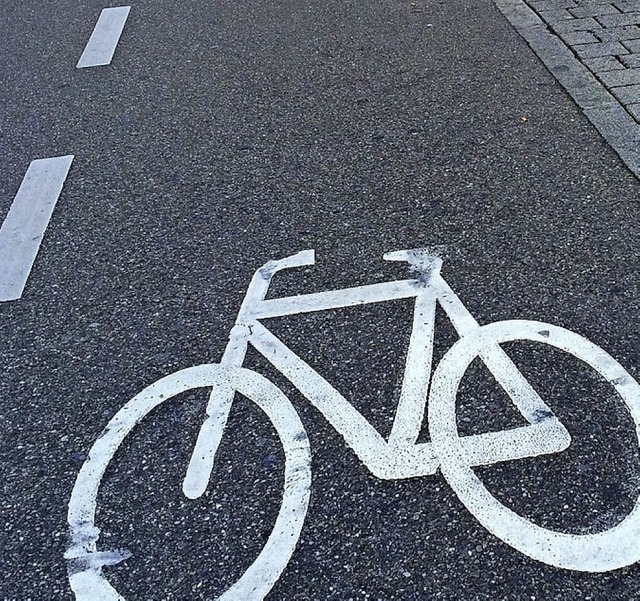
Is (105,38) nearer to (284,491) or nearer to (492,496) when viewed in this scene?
(284,491)

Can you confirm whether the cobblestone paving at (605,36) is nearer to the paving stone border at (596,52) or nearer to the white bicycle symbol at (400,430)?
the paving stone border at (596,52)

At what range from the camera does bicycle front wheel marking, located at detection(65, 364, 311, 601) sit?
258 centimetres

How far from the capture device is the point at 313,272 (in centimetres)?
398

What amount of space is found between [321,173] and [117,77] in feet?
8.31

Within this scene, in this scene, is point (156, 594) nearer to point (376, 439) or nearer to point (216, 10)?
point (376, 439)

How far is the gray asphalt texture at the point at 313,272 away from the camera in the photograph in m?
2.67

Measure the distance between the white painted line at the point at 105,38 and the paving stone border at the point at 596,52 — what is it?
337cm

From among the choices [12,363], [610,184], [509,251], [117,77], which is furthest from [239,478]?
[117,77]

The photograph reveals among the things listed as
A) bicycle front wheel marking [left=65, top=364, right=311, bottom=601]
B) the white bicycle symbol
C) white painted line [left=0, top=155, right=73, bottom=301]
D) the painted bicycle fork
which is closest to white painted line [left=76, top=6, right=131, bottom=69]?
white painted line [left=0, top=155, right=73, bottom=301]

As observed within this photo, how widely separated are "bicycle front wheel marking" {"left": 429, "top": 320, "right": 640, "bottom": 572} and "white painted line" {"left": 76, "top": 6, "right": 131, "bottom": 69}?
4786mm

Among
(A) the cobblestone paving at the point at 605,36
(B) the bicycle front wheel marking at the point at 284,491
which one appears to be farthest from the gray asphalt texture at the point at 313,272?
(A) the cobblestone paving at the point at 605,36

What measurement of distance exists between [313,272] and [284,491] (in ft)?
→ 4.56

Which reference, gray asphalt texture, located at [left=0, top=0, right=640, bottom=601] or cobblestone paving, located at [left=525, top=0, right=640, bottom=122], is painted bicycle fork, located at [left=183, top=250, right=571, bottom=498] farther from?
cobblestone paving, located at [left=525, top=0, right=640, bottom=122]

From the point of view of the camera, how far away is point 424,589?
8.20 ft
